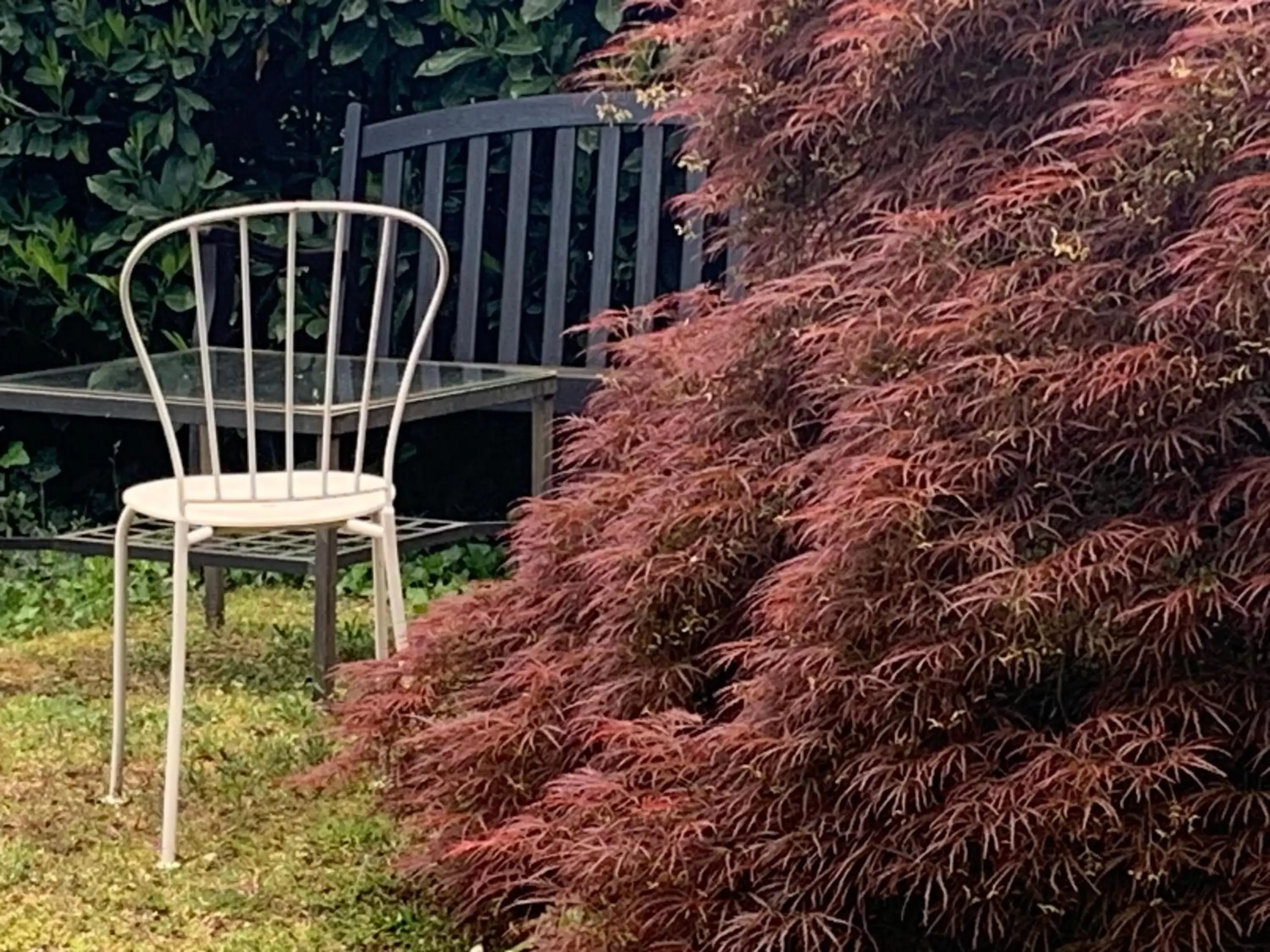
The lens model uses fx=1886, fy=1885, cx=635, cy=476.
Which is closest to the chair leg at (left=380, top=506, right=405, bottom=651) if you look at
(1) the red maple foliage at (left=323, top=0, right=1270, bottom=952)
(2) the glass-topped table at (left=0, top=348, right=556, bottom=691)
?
(2) the glass-topped table at (left=0, top=348, right=556, bottom=691)

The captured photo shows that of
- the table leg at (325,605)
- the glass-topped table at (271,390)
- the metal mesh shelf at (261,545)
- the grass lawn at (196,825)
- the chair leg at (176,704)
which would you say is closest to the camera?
the grass lawn at (196,825)

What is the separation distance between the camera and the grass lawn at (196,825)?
9.07 feet

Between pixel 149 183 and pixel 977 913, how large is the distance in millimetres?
4019

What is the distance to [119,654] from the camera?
3254 mm

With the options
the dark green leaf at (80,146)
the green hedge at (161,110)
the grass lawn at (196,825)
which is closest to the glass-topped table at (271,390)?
the grass lawn at (196,825)

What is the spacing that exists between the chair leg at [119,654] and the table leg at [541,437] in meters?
1.02

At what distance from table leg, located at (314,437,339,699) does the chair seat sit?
343 mm

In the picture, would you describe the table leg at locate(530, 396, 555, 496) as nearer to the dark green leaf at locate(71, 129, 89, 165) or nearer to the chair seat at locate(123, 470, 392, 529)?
the chair seat at locate(123, 470, 392, 529)

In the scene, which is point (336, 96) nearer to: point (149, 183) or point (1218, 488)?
point (149, 183)

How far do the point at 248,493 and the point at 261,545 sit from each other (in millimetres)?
1131

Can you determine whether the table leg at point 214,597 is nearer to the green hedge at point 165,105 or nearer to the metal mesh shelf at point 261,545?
the metal mesh shelf at point 261,545

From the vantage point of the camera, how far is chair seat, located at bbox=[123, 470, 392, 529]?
3072 millimetres

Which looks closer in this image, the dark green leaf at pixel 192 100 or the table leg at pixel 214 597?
the table leg at pixel 214 597

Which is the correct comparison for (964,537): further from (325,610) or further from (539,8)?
(539,8)
